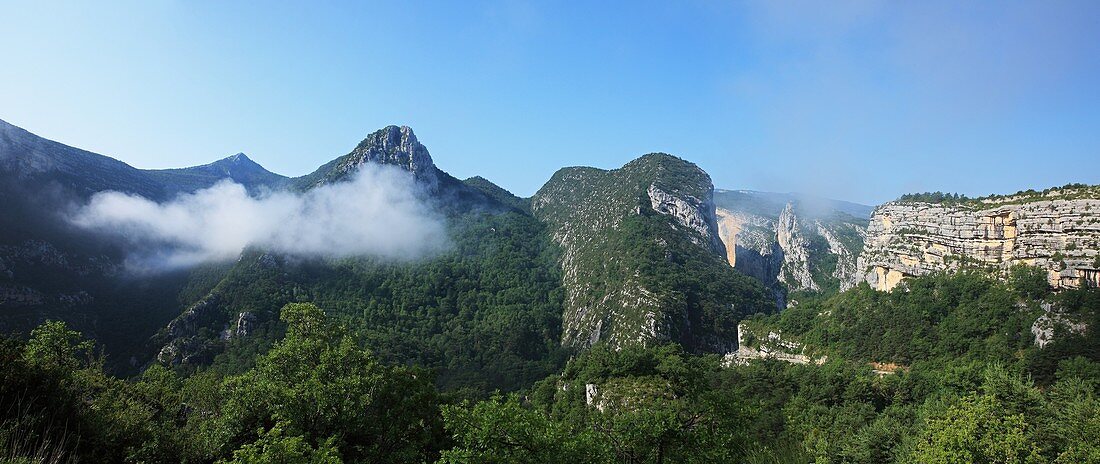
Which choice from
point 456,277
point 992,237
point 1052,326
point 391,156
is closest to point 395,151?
point 391,156

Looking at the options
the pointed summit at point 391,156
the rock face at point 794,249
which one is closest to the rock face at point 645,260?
the rock face at point 794,249

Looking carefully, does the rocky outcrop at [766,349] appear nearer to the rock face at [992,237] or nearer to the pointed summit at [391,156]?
the rock face at [992,237]

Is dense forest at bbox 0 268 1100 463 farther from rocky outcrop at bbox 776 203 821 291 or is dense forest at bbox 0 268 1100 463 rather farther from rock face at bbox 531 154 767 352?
rocky outcrop at bbox 776 203 821 291

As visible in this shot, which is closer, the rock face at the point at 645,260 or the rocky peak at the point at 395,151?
the rock face at the point at 645,260

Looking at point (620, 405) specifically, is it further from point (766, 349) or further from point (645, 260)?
point (645, 260)

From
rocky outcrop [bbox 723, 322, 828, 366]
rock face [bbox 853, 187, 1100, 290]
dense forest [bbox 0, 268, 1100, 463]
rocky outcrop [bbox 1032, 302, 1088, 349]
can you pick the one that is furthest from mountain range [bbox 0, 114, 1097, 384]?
dense forest [bbox 0, 268, 1100, 463]

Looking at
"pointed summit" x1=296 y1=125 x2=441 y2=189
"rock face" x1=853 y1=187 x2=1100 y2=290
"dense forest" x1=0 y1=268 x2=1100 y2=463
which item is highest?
"pointed summit" x1=296 y1=125 x2=441 y2=189
